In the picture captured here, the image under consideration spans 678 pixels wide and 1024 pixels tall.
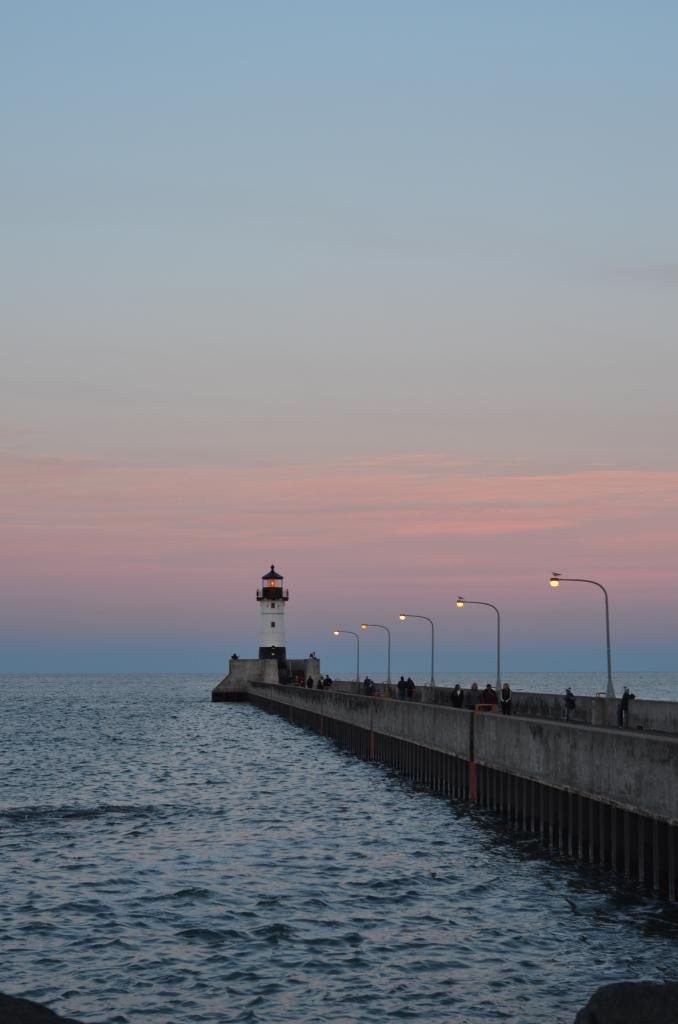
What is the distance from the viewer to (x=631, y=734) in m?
25.8

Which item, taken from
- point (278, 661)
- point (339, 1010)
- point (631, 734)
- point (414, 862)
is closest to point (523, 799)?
point (414, 862)

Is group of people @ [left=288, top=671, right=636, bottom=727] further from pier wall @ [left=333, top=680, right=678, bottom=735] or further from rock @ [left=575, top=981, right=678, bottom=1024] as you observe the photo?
rock @ [left=575, top=981, right=678, bottom=1024]

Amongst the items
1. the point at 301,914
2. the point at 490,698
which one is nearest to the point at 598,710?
the point at 490,698

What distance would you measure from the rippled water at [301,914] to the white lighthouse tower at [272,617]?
3649 inches

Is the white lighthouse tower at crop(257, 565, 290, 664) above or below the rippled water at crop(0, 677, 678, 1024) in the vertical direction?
above

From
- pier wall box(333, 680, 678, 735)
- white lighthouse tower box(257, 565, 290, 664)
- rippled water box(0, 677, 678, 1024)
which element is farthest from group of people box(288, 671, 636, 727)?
white lighthouse tower box(257, 565, 290, 664)

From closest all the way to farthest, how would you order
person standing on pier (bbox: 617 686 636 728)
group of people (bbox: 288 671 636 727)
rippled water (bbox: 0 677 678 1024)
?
rippled water (bbox: 0 677 678 1024), person standing on pier (bbox: 617 686 636 728), group of people (bbox: 288 671 636 727)

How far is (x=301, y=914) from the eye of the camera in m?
24.5

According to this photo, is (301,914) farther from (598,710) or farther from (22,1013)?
(598,710)

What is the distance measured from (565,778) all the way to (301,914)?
8296mm

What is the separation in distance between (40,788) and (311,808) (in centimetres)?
1364

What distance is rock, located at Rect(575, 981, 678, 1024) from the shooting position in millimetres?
13094

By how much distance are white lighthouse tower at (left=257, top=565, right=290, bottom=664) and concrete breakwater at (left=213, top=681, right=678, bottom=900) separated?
3365 inches

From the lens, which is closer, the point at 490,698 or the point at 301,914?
the point at 301,914
